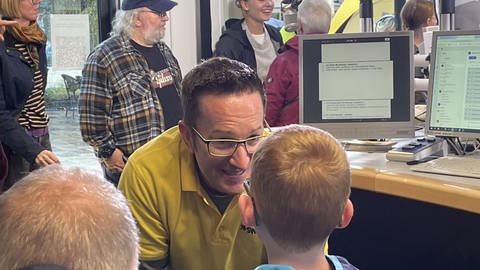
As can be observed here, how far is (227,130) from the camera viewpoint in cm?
175

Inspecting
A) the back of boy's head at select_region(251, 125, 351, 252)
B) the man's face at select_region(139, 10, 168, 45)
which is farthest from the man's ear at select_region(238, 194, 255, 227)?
the man's face at select_region(139, 10, 168, 45)

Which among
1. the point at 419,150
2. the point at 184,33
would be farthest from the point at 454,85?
the point at 184,33

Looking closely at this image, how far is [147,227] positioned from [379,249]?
1352mm

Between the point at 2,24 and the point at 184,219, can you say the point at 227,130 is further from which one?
the point at 2,24

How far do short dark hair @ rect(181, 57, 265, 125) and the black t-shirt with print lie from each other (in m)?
1.70

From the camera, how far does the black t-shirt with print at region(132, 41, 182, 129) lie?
11.7ft

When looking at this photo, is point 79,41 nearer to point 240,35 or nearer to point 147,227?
point 240,35

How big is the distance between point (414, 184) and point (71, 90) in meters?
2.82

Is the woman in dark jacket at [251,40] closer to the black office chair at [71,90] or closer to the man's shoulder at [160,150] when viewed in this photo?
the black office chair at [71,90]

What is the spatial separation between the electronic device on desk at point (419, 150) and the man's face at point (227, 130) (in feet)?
2.98

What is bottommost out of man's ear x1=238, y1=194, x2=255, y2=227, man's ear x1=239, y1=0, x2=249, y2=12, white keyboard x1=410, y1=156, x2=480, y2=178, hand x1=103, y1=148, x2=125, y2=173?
hand x1=103, y1=148, x2=125, y2=173

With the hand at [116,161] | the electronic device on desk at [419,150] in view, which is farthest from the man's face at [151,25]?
the electronic device on desk at [419,150]

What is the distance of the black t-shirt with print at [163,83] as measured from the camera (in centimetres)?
356

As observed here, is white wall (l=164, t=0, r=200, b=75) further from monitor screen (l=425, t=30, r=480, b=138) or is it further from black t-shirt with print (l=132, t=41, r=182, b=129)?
monitor screen (l=425, t=30, r=480, b=138)
